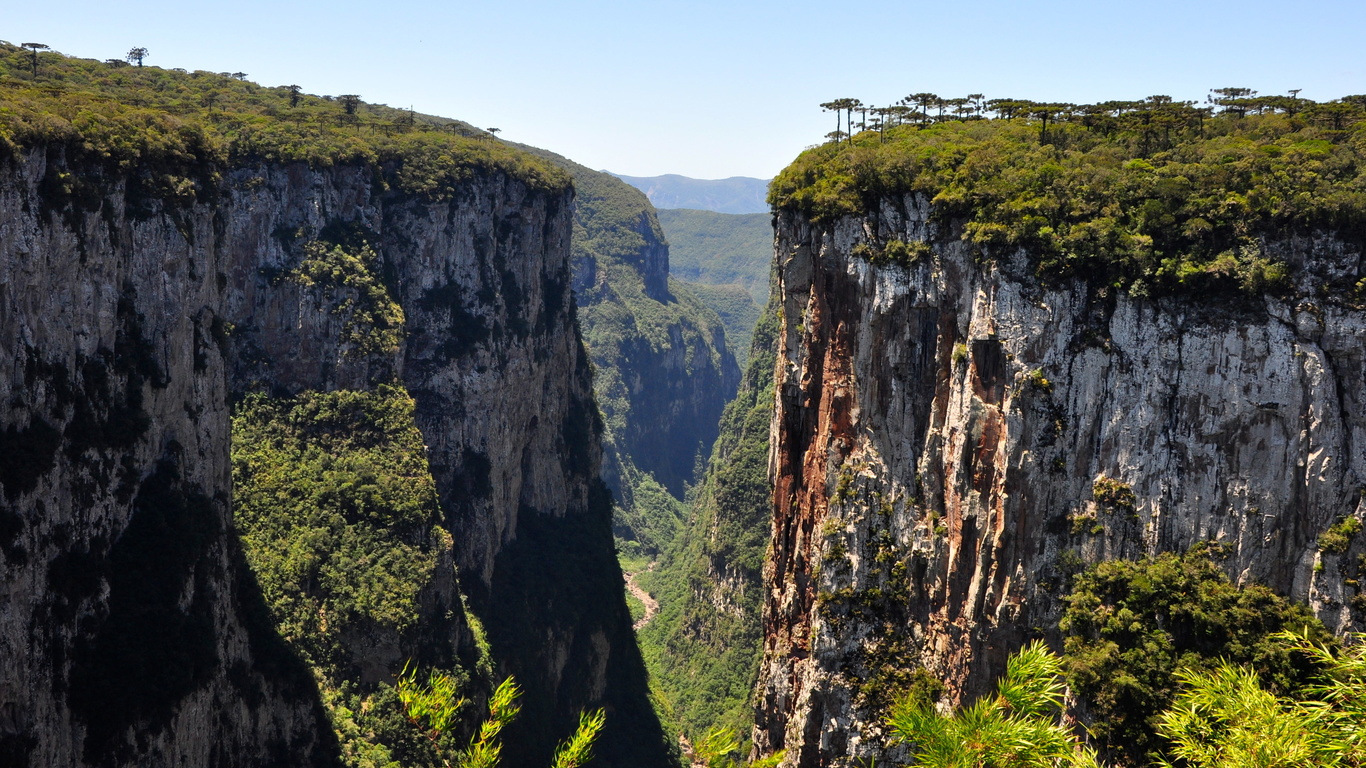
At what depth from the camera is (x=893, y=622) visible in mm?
41062

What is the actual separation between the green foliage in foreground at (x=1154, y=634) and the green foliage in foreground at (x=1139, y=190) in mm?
10689

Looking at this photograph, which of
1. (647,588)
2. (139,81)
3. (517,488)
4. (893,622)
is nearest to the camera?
(893,622)

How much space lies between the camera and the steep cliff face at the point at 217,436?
1425 inches

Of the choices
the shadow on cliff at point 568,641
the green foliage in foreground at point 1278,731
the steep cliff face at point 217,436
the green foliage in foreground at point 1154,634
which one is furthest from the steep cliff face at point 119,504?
the green foliage in foreground at point 1278,731

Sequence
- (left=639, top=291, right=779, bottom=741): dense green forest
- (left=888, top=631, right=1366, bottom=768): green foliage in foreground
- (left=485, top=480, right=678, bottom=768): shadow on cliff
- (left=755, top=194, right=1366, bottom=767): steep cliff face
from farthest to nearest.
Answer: (left=639, top=291, right=779, bottom=741): dense green forest < (left=485, top=480, right=678, bottom=768): shadow on cliff < (left=755, top=194, right=1366, bottom=767): steep cliff face < (left=888, top=631, right=1366, bottom=768): green foliage in foreground

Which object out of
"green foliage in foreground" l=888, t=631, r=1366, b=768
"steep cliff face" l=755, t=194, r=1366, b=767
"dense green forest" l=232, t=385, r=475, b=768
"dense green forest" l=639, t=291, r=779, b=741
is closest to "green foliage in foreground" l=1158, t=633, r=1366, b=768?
"green foliage in foreground" l=888, t=631, r=1366, b=768

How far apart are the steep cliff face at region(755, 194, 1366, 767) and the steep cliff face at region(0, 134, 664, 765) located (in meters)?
30.0

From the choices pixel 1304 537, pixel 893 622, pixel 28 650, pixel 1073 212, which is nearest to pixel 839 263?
pixel 1073 212

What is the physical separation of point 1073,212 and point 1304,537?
47.3 ft

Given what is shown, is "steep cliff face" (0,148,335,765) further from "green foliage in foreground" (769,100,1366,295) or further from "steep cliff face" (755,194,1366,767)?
"green foliage in foreground" (769,100,1366,295)

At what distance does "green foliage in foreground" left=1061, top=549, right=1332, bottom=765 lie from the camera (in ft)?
99.8

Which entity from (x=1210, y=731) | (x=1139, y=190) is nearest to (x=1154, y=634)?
(x=1210, y=731)

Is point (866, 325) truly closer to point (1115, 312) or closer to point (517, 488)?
point (1115, 312)

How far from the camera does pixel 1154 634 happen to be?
32000 millimetres
